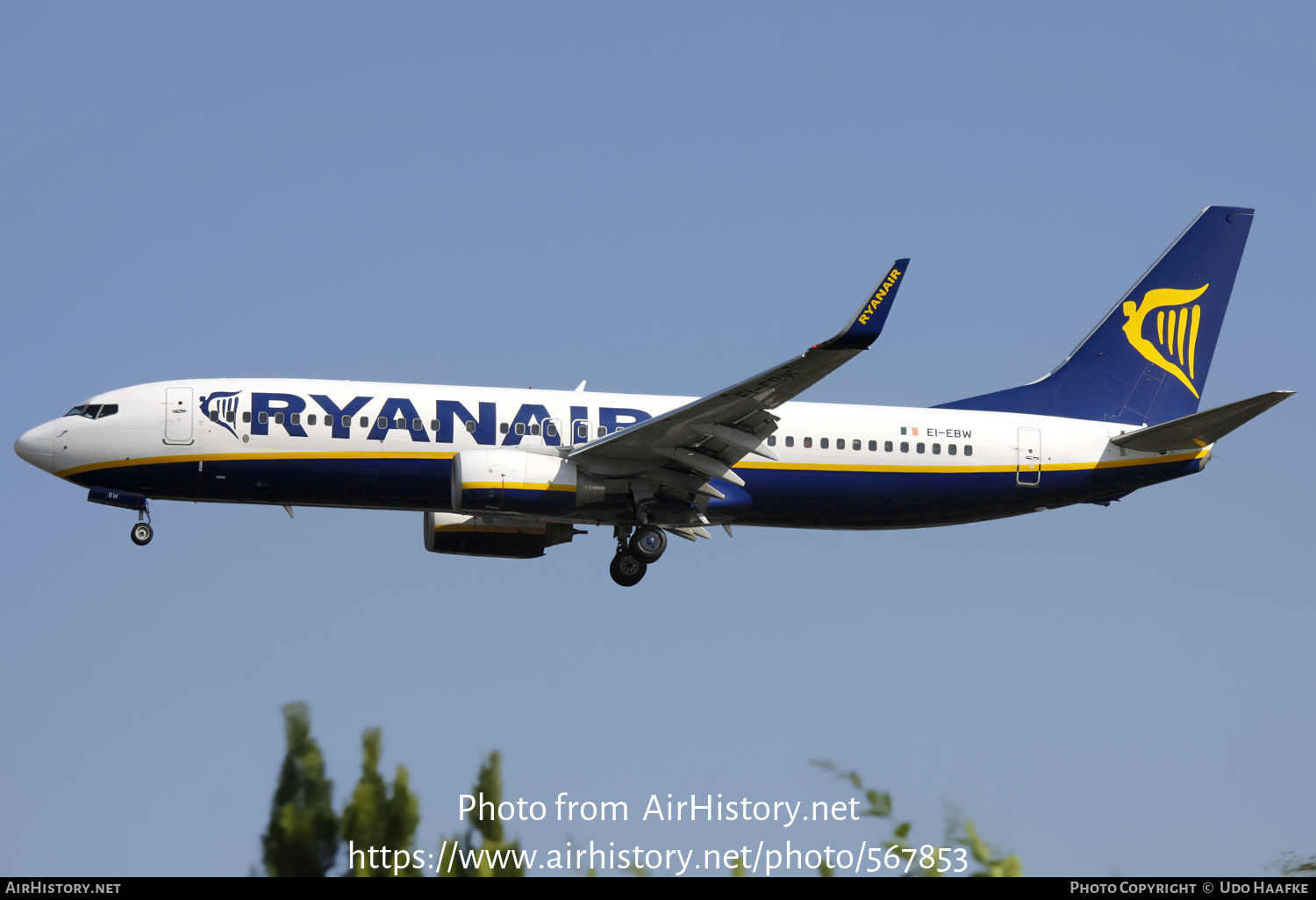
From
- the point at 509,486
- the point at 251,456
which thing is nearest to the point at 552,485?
the point at 509,486

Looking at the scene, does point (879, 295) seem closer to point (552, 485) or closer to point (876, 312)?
point (876, 312)

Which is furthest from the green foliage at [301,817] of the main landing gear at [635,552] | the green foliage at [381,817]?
the main landing gear at [635,552]

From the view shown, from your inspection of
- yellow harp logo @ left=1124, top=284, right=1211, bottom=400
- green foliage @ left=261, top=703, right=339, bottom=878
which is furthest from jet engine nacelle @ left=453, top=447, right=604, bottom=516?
Answer: yellow harp logo @ left=1124, top=284, right=1211, bottom=400

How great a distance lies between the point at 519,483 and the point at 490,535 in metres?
5.35

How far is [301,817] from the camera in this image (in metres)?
19.5

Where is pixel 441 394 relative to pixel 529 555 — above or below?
above

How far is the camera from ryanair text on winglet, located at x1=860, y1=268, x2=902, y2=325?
26.9 m

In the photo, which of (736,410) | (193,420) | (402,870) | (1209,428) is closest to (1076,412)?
(1209,428)

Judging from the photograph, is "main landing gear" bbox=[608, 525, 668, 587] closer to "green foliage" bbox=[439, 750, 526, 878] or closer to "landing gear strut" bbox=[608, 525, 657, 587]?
"landing gear strut" bbox=[608, 525, 657, 587]

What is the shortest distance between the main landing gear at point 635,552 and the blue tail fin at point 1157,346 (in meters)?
8.59

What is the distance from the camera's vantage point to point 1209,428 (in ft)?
113

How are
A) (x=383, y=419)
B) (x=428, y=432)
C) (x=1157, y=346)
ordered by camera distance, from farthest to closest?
(x=1157, y=346) → (x=428, y=432) → (x=383, y=419)
